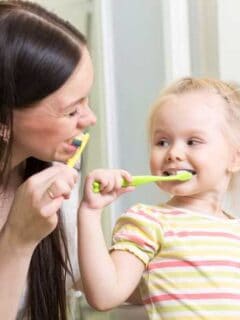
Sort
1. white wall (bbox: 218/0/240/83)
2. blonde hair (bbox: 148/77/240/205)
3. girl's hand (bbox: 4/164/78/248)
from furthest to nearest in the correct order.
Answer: white wall (bbox: 218/0/240/83) < blonde hair (bbox: 148/77/240/205) < girl's hand (bbox: 4/164/78/248)

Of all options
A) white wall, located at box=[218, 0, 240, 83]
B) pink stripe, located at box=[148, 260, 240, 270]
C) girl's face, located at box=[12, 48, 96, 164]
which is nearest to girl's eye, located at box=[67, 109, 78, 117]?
girl's face, located at box=[12, 48, 96, 164]

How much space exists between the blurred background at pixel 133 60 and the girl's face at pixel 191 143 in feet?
1.17

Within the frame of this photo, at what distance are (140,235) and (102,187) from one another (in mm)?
94

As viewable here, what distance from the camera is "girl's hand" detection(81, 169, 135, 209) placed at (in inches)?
28.0

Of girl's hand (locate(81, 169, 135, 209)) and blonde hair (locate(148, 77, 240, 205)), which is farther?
blonde hair (locate(148, 77, 240, 205))

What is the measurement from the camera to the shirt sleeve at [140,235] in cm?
76

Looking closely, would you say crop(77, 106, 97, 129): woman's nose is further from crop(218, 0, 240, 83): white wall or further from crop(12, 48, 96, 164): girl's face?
crop(218, 0, 240, 83): white wall

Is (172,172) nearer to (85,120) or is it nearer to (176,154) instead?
→ (176,154)

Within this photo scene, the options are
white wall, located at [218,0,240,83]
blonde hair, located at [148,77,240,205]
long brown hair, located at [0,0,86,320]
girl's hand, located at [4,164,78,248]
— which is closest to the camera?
girl's hand, located at [4,164,78,248]

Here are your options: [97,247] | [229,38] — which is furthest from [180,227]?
[229,38]

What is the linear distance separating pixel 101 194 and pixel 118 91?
0.66 meters

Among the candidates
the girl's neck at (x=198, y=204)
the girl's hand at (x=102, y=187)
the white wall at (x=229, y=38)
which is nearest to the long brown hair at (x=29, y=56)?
the girl's hand at (x=102, y=187)

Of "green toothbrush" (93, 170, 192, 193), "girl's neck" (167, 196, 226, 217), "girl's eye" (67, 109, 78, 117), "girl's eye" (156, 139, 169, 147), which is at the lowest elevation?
"girl's neck" (167, 196, 226, 217)

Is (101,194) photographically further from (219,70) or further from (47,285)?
(219,70)
